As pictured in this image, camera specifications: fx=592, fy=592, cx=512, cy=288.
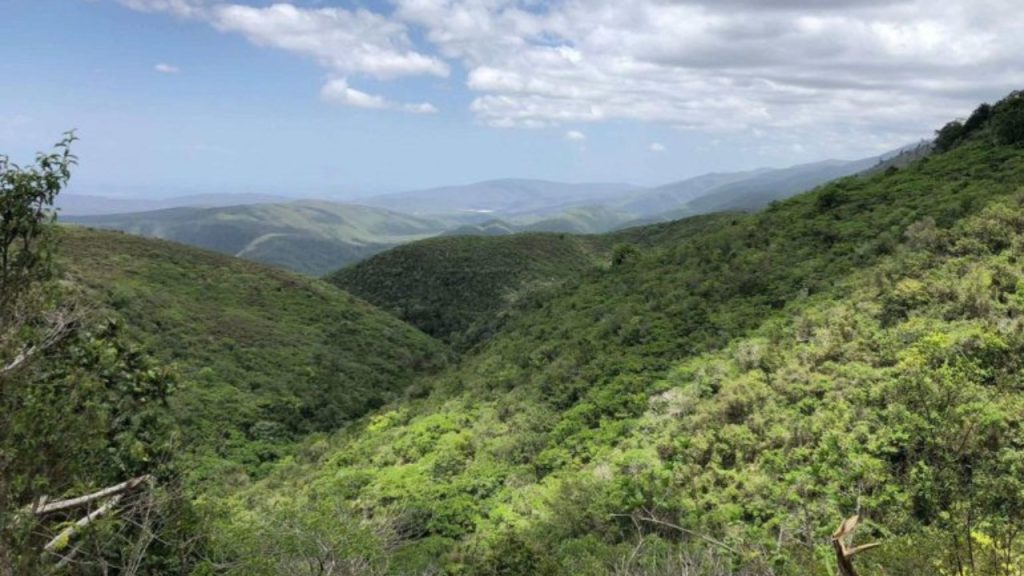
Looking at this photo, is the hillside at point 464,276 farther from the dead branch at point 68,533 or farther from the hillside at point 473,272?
the dead branch at point 68,533

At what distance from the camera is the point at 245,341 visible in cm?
4441

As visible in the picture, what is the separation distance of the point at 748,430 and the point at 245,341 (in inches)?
1545

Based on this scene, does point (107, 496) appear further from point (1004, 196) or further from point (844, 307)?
point (1004, 196)

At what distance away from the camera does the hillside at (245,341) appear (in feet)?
111

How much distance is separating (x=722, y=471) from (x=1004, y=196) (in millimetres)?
18228

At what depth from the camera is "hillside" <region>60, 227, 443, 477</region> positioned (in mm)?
33969

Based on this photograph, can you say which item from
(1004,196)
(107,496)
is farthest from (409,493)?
(1004,196)

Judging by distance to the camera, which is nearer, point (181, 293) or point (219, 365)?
point (219, 365)

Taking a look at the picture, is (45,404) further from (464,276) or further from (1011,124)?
(464,276)

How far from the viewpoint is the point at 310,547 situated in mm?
12398

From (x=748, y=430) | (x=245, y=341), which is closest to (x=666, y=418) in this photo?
(x=748, y=430)

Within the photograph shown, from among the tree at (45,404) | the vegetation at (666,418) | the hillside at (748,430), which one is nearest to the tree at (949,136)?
the vegetation at (666,418)

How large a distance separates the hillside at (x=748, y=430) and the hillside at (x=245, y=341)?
294 inches

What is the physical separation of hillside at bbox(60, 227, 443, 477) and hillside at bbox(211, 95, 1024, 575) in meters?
7.48
